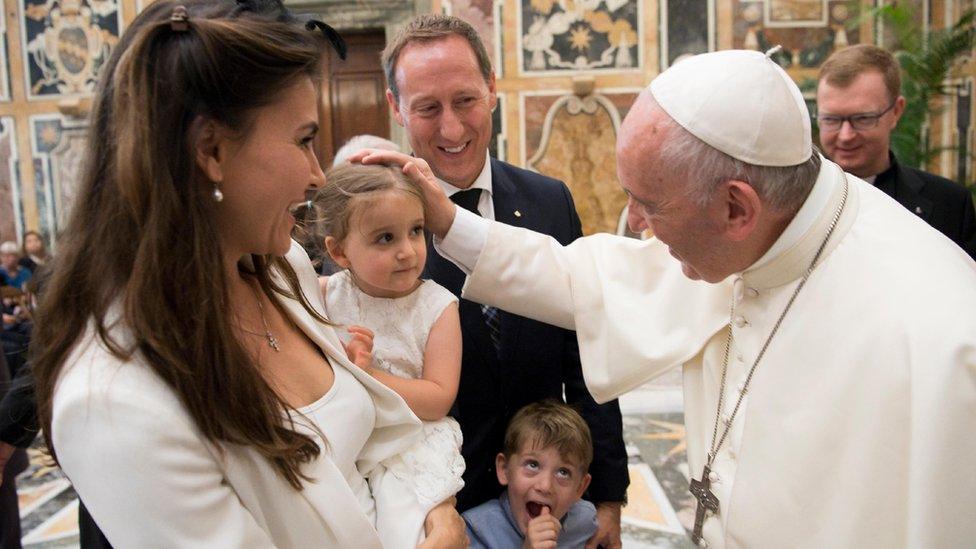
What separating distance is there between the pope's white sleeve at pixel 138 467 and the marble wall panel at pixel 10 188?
9.57 meters

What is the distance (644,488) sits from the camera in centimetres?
486

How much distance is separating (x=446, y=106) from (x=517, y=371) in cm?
75

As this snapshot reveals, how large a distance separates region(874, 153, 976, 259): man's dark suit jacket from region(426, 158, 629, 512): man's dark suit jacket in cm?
194

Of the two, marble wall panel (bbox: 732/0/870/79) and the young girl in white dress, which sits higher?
marble wall panel (bbox: 732/0/870/79)

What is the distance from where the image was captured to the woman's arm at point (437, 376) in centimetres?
188

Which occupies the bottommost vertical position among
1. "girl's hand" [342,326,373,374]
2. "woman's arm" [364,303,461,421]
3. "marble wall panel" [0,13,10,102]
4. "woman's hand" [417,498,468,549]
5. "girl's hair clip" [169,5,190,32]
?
"woman's hand" [417,498,468,549]

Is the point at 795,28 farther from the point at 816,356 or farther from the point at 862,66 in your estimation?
the point at 816,356

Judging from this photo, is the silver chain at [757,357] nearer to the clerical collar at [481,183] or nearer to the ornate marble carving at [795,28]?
the clerical collar at [481,183]

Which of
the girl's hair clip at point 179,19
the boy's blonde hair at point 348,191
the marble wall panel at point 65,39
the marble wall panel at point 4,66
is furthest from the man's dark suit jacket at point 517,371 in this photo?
the marble wall panel at point 4,66

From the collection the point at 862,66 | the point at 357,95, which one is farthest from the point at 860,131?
the point at 357,95

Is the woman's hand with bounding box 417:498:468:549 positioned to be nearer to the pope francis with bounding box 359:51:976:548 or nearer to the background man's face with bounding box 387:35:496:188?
the pope francis with bounding box 359:51:976:548

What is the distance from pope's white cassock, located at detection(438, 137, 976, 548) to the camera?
157 cm

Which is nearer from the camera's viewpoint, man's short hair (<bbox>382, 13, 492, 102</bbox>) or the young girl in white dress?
the young girl in white dress

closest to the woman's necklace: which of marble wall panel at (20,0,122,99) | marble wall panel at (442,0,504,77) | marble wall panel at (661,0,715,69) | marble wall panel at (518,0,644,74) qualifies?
marble wall panel at (442,0,504,77)
